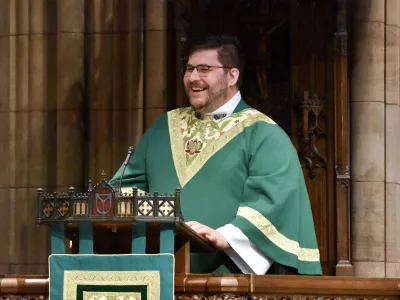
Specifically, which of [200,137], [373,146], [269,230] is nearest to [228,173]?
[200,137]

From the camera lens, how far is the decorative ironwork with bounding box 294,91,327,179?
41.5ft

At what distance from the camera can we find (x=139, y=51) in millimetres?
13125

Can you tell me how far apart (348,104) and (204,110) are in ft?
8.05

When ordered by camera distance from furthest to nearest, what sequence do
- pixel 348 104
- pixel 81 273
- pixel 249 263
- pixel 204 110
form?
pixel 348 104
pixel 204 110
pixel 249 263
pixel 81 273

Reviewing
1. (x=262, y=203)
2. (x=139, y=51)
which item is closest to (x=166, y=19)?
(x=139, y=51)

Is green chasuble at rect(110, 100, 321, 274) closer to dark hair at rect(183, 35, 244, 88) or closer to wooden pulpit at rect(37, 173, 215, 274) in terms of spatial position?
dark hair at rect(183, 35, 244, 88)

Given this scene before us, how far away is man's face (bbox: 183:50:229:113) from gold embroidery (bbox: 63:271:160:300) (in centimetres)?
179

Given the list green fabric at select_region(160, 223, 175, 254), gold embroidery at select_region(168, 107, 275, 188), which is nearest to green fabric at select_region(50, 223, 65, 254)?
green fabric at select_region(160, 223, 175, 254)

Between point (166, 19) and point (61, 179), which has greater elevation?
point (166, 19)

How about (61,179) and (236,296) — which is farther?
(61,179)

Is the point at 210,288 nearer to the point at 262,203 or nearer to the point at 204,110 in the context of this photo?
the point at 262,203

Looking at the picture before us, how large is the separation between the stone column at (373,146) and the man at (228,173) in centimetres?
234

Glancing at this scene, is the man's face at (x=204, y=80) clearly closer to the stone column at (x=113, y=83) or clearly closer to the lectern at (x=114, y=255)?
the lectern at (x=114, y=255)

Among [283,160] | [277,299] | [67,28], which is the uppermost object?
[67,28]
